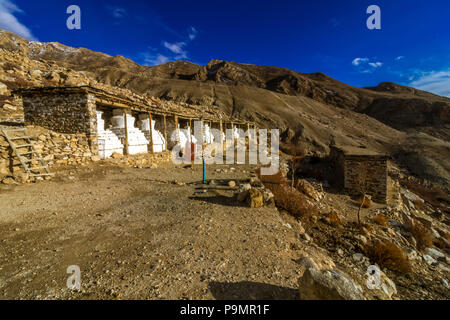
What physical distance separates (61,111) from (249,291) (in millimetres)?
10542

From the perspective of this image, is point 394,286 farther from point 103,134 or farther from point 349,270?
point 103,134

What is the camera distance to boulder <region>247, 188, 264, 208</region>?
4.94 m

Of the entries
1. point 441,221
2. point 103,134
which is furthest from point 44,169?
point 441,221

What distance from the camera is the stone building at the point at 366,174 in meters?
9.12

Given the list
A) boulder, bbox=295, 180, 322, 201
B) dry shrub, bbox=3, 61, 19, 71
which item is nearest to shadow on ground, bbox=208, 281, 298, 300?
boulder, bbox=295, 180, 322, 201

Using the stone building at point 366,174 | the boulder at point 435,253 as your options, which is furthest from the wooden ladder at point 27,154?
the boulder at point 435,253

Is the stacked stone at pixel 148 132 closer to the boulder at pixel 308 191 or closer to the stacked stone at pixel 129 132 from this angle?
the stacked stone at pixel 129 132

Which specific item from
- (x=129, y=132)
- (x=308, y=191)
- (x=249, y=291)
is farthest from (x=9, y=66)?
(x=308, y=191)

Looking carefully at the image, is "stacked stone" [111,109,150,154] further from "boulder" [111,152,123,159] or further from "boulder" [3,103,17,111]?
"boulder" [3,103,17,111]

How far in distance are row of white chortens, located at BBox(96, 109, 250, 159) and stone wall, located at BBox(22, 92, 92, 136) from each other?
2.14 ft

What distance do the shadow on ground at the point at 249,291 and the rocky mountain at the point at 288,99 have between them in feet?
52.6

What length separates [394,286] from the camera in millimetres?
3740

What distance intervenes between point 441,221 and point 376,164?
6.25m

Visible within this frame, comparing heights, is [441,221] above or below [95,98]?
below
